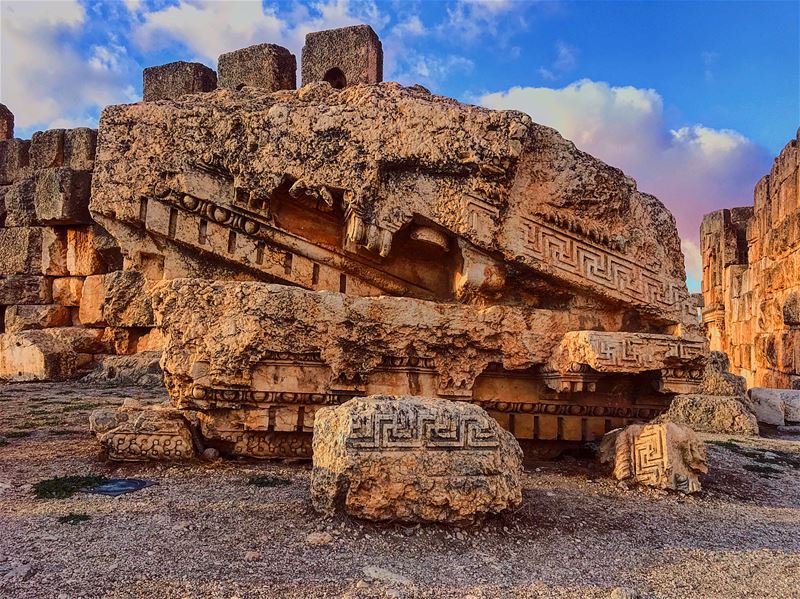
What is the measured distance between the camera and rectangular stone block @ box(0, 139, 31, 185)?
11961mm

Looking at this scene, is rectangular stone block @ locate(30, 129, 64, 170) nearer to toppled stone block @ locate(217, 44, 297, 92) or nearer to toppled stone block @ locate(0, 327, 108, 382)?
toppled stone block @ locate(0, 327, 108, 382)

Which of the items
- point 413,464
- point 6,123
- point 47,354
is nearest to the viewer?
point 413,464

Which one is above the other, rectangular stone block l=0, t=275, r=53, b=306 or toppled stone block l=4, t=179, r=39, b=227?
toppled stone block l=4, t=179, r=39, b=227

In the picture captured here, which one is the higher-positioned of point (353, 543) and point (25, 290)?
point (25, 290)

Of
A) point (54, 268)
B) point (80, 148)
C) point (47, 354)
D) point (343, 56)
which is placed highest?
point (343, 56)

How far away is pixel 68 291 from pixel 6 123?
4666 millimetres

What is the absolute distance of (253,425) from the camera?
13.9 ft

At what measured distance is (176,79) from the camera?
10.6m

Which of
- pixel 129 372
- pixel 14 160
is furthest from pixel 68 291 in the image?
pixel 14 160

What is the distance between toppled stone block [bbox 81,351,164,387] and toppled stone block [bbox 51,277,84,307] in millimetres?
1937

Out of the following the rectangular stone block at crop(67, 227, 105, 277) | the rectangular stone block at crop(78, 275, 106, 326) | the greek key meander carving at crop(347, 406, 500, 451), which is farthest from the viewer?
the rectangular stone block at crop(67, 227, 105, 277)

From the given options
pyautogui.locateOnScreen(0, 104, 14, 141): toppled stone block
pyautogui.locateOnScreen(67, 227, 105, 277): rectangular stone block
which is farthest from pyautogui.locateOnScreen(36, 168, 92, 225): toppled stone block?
pyautogui.locateOnScreen(0, 104, 14, 141): toppled stone block

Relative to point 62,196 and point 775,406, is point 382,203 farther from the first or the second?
point 62,196

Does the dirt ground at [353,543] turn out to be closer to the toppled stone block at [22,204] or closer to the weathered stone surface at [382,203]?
the weathered stone surface at [382,203]
